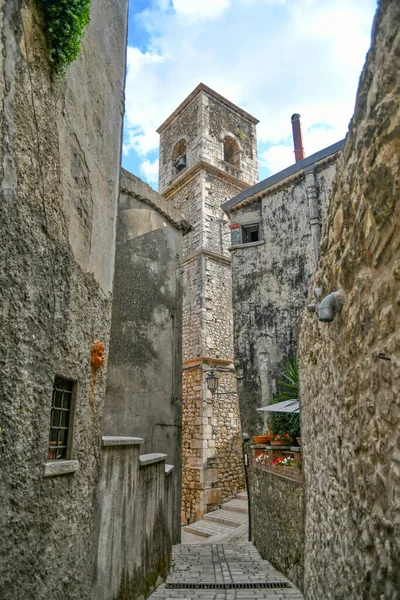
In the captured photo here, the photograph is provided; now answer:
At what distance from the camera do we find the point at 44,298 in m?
3.20

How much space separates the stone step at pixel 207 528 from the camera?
11166 mm

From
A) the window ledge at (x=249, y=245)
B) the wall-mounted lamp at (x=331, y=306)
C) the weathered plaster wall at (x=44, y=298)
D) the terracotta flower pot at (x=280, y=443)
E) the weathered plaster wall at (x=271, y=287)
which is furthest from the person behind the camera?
the window ledge at (x=249, y=245)

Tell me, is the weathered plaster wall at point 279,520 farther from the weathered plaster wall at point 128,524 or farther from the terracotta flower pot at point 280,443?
the weathered plaster wall at point 128,524

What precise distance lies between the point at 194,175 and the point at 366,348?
1813 centimetres

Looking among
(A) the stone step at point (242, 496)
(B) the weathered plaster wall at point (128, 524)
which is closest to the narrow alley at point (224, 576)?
(B) the weathered plaster wall at point (128, 524)

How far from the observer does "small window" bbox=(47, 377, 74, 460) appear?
11.3ft

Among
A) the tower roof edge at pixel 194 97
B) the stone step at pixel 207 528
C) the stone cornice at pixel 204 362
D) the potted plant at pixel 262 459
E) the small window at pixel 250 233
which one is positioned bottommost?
the stone step at pixel 207 528

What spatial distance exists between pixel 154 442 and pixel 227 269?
415 inches

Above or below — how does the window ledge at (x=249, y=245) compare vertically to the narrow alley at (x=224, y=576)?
above

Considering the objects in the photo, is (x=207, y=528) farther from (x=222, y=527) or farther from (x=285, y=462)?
(x=285, y=462)

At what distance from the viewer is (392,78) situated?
205 centimetres

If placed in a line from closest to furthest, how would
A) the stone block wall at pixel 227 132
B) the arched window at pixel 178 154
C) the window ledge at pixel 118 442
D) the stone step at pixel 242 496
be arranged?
1. the window ledge at pixel 118 442
2. the stone step at pixel 242 496
3. the stone block wall at pixel 227 132
4. the arched window at pixel 178 154

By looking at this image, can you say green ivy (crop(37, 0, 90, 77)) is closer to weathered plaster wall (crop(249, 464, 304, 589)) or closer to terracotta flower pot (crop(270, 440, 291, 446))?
weathered plaster wall (crop(249, 464, 304, 589))

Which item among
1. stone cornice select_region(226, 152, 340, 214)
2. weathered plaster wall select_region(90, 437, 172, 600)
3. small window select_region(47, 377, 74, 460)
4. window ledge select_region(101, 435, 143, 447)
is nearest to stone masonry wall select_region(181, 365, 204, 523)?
stone cornice select_region(226, 152, 340, 214)
